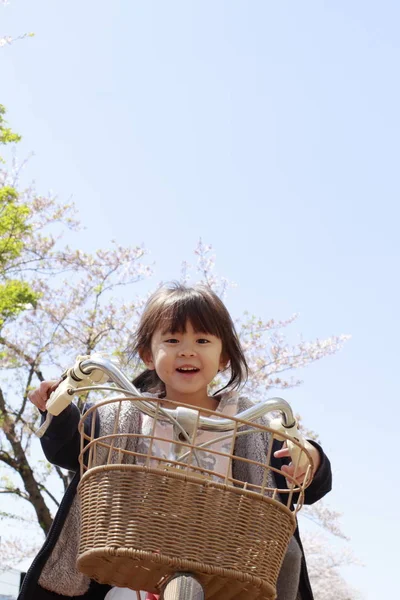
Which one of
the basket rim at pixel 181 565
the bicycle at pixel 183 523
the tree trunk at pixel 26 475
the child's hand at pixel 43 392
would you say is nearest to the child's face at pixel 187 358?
the child's hand at pixel 43 392

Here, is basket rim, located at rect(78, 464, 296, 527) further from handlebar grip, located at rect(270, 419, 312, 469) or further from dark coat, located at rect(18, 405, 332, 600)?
dark coat, located at rect(18, 405, 332, 600)

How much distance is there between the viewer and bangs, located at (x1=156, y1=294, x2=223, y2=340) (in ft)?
8.98

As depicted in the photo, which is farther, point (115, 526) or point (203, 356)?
point (203, 356)

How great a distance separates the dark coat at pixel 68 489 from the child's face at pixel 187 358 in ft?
1.12

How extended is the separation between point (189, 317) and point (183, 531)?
1066 millimetres

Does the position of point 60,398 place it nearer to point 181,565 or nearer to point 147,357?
point 181,565

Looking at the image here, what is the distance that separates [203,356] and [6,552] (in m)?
15.0

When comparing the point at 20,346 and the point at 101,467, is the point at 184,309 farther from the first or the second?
the point at 20,346

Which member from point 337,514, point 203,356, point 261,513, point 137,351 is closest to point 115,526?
point 261,513

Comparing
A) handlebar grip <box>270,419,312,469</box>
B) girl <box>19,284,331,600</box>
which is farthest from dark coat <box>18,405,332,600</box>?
handlebar grip <box>270,419,312,469</box>

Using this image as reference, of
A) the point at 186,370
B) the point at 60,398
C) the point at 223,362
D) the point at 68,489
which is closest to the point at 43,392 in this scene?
the point at 60,398

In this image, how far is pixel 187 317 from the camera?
2754 millimetres

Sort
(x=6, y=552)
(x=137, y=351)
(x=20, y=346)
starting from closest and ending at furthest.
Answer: (x=137, y=351)
(x=20, y=346)
(x=6, y=552)

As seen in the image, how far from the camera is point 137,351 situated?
3.01m
